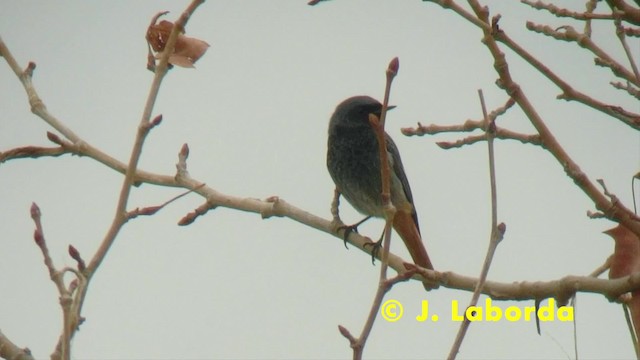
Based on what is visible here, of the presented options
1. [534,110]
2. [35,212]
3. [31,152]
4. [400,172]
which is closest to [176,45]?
[31,152]

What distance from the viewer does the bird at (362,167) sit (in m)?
6.07

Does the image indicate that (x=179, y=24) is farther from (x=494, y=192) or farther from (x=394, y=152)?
(x=394, y=152)

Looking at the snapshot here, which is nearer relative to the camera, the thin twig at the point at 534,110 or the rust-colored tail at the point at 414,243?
the thin twig at the point at 534,110

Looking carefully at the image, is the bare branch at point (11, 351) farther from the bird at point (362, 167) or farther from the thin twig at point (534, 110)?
the bird at point (362, 167)

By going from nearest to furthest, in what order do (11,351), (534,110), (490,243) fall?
(11,351)
(490,243)
(534,110)

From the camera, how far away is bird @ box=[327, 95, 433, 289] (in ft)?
19.9

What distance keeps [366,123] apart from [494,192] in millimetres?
4366

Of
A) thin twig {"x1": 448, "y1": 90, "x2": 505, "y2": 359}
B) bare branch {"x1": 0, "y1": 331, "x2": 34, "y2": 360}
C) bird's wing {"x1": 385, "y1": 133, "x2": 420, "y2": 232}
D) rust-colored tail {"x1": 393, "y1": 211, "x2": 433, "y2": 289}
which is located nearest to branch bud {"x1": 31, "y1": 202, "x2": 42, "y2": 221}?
bare branch {"x1": 0, "y1": 331, "x2": 34, "y2": 360}

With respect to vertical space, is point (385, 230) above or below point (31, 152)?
below

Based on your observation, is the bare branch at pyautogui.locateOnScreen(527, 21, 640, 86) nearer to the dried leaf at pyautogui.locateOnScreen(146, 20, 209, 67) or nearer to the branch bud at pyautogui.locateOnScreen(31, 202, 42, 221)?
the dried leaf at pyautogui.locateOnScreen(146, 20, 209, 67)

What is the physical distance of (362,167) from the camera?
6.07 metres

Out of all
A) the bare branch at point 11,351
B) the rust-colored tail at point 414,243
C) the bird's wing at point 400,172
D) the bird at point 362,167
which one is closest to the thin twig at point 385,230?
the bare branch at point 11,351

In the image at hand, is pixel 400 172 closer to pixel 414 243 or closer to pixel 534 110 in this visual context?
pixel 414 243

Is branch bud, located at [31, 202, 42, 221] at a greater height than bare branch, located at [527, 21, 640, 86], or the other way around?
bare branch, located at [527, 21, 640, 86]
